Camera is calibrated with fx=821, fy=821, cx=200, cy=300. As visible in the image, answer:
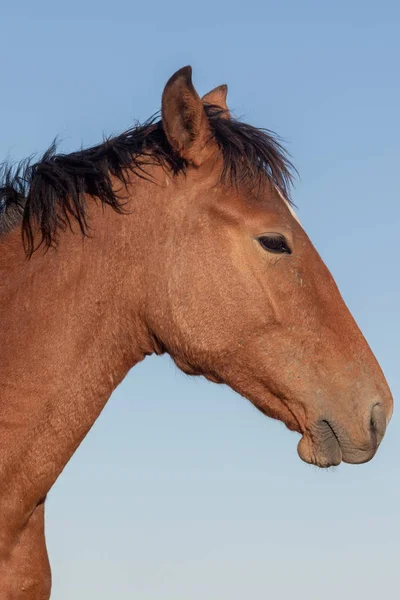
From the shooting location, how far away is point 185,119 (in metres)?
4.76

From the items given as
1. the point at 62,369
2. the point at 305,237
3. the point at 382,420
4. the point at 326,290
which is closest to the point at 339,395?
the point at 382,420

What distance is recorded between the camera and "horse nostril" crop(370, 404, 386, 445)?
4363 millimetres

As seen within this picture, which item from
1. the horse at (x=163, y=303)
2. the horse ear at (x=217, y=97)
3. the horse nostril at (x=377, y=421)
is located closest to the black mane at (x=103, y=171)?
the horse at (x=163, y=303)

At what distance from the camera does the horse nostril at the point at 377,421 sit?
14.3 ft

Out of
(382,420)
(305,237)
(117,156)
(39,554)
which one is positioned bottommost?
(39,554)

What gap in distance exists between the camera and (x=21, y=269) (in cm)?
464

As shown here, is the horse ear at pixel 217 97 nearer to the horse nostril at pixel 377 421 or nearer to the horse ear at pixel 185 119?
the horse ear at pixel 185 119

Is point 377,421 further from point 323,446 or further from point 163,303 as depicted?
point 163,303

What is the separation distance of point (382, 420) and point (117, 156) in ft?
7.10

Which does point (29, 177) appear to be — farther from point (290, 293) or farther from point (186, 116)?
point (290, 293)

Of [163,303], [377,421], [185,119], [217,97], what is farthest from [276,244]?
[217,97]

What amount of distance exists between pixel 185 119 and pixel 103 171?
1.86ft

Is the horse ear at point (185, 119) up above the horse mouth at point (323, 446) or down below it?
above

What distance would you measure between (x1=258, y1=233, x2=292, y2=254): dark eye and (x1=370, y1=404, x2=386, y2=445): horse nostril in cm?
100
